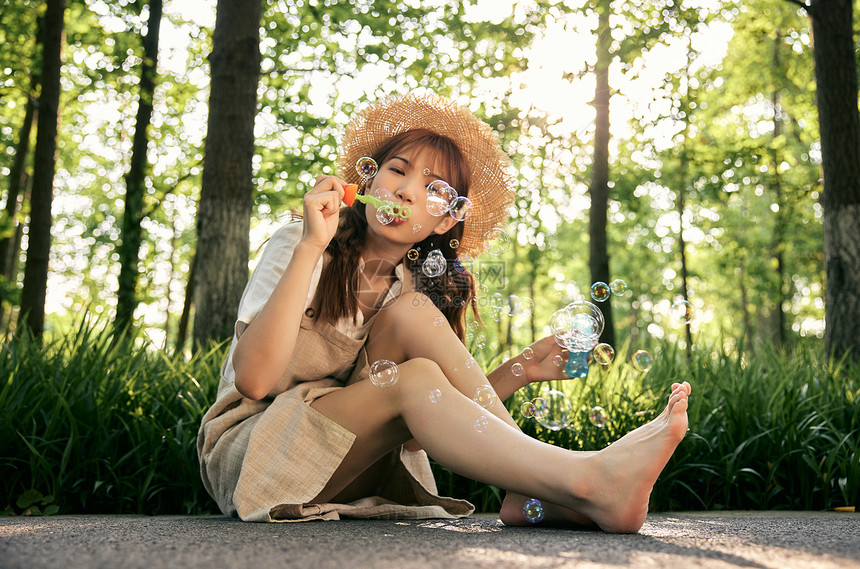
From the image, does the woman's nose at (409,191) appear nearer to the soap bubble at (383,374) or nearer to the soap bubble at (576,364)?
the soap bubble at (383,374)

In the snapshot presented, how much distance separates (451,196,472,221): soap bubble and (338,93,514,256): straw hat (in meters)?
0.22

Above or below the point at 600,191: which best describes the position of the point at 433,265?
below

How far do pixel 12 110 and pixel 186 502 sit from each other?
40.8 ft

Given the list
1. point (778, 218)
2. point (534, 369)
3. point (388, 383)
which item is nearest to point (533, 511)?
point (388, 383)

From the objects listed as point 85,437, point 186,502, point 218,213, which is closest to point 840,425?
point 186,502

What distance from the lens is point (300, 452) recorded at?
2.04m

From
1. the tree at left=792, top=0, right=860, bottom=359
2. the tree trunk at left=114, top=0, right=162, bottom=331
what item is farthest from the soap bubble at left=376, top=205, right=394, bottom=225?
the tree trunk at left=114, top=0, right=162, bottom=331

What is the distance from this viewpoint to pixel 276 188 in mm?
12531

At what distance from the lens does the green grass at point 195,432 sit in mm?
2787

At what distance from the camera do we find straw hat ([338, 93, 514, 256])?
2.64 meters

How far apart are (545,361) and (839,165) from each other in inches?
146

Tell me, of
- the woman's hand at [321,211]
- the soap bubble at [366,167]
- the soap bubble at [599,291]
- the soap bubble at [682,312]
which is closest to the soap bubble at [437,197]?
the soap bubble at [366,167]

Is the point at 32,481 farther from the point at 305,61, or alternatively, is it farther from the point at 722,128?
the point at 722,128

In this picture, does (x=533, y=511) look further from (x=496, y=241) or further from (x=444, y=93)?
(x=444, y=93)
